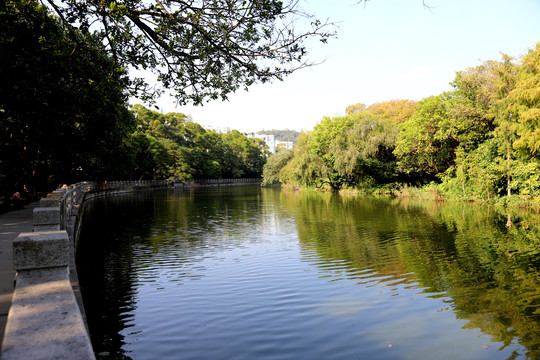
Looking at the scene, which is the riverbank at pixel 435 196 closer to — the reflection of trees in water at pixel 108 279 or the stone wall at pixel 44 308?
the reflection of trees in water at pixel 108 279

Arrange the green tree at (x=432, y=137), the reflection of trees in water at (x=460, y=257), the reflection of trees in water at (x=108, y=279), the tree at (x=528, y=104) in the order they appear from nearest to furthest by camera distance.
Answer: the reflection of trees in water at (x=108, y=279) → the reflection of trees in water at (x=460, y=257) → the tree at (x=528, y=104) → the green tree at (x=432, y=137)

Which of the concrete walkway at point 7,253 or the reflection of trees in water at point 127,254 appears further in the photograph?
the reflection of trees in water at point 127,254

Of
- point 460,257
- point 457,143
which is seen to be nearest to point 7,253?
point 460,257

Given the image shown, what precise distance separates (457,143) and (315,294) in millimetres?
31673

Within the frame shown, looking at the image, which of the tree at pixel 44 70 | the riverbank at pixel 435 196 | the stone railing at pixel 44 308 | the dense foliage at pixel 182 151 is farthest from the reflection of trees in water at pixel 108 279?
the dense foliage at pixel 182 151

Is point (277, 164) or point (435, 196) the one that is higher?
point (277, 164)

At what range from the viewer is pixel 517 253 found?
13109 mm

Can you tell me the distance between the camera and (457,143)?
119 feet

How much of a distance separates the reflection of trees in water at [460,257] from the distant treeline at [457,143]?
6.31 m

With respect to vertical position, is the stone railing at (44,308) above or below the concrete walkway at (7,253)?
above

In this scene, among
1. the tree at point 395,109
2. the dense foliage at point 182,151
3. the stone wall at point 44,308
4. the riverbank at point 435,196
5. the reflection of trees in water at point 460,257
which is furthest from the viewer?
the dense foliage at point 182,151

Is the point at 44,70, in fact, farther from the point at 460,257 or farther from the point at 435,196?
the point at 435,196

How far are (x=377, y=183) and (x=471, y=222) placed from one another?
88.1 ft

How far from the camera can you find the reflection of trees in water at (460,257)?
7.89m
